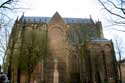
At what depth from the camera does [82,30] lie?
157 feet

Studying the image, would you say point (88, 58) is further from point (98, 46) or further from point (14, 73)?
point (14, 73)

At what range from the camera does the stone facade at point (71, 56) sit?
149 feet

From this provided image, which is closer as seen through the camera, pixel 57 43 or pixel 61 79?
pixel 61 79

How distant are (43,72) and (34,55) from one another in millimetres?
9447

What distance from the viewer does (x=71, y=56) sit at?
4869cm

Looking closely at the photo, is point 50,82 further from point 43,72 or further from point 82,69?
point 82,69

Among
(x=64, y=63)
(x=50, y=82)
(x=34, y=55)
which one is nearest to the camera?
(x=34, y=55)

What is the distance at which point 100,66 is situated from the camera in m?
45.8

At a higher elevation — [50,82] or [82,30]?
[82,30]

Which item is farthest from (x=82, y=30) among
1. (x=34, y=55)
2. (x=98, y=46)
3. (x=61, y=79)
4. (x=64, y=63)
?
(x=34, y=55)

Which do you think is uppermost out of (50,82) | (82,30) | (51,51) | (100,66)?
(82,30)

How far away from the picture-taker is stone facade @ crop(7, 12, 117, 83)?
45375 millimetres

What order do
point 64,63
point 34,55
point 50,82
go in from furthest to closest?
→ point 64,63
point 50,82
point 34,55

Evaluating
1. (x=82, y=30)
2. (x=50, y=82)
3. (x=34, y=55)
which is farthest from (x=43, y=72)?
(x=82, y=30)
